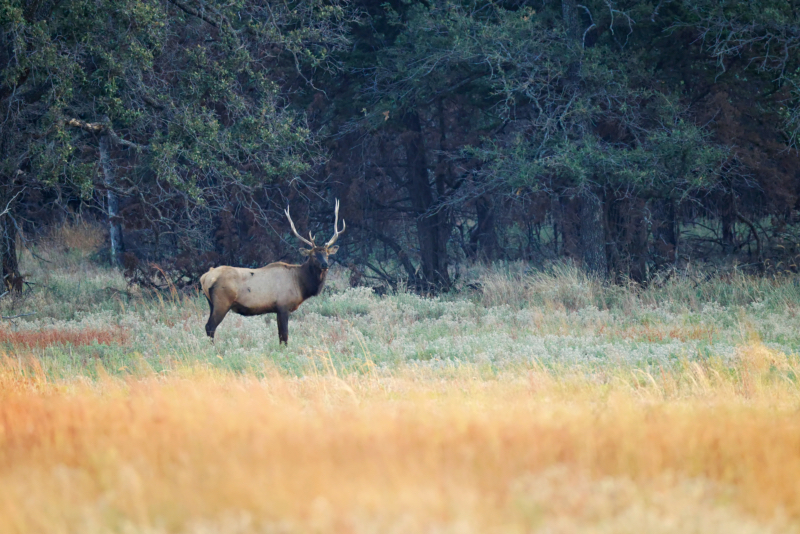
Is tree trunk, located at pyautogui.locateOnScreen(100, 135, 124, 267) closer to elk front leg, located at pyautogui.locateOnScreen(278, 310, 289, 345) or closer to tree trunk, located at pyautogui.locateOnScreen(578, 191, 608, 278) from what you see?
elk front leg, located at pyautogui.locateOnScreen(278, 310, 289, 345)

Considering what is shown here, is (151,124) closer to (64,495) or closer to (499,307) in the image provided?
(499,307)

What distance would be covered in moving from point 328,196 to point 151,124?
6378 millimetres

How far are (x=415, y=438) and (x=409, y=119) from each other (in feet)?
52.7

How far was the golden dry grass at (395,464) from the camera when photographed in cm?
352

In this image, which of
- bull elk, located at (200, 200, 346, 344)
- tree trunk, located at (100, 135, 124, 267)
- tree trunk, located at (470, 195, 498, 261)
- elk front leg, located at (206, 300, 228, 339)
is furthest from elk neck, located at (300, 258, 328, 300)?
tree trunk, located at (470, 195, 498, 261)

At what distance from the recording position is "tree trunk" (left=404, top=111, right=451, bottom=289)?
66.3ft

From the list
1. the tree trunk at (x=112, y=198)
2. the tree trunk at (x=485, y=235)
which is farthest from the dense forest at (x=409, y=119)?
the tree trunk at (x=485, y=235)

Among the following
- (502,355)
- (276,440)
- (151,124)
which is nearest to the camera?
(276,440)

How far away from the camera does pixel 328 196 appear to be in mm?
20547

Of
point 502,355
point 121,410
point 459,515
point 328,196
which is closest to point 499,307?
point 502,355

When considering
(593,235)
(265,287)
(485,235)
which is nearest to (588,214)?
(593,235)

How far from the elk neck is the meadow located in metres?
1.03

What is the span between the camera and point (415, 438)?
4.66 metres

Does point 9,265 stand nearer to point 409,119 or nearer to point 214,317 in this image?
point 214,317
